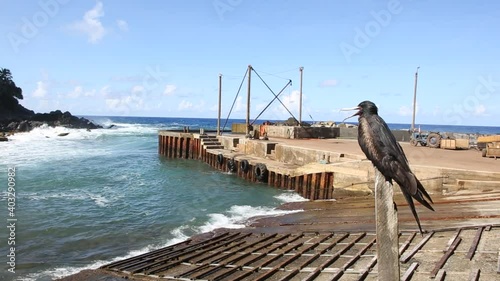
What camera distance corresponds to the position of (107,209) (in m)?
16.8

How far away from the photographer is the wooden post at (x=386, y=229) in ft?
10.8

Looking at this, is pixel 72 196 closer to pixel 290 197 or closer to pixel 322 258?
pixel 290 197

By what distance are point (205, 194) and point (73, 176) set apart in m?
10.7

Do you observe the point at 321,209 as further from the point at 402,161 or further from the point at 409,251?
the point at 402,161

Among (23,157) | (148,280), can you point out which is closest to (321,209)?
(148,280)

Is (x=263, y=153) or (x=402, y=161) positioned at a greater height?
(x=402, y=161)

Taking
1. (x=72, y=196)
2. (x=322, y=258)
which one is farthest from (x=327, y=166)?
(x=72, y=196)

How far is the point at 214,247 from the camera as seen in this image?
9.70 metres

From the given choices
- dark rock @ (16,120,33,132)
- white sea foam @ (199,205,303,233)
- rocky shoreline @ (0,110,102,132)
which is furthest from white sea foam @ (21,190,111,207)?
rocky shoreline @ (0,110,102,132)

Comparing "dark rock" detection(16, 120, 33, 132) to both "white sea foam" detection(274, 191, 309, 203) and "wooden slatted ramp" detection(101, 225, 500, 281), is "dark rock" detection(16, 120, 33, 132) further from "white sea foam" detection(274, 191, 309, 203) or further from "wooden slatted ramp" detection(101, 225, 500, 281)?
"wooden slatted ramp" detection(101, 225, 500, 281)

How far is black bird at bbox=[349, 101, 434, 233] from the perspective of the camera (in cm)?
320

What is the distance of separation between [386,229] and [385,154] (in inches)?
25.5

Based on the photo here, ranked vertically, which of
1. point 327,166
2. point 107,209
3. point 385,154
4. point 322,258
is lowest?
point 107,209

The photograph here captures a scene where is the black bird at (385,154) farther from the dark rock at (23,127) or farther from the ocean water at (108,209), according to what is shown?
the dark rock at (23,127)
